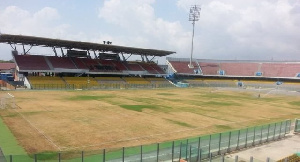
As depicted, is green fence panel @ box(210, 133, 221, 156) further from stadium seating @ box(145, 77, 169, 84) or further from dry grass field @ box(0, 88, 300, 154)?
stadium seating @ box(145, 77, 169, 84)

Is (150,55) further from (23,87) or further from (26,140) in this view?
(26,140)

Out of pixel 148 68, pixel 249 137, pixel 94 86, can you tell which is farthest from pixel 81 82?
pixel 249 137

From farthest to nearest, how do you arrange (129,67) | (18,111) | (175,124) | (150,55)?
(150,55), (129,67), (18,111), (175,124)

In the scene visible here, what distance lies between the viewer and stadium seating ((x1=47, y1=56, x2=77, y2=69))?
227ft

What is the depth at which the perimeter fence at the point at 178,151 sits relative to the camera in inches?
524

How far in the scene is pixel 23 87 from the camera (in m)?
57.5

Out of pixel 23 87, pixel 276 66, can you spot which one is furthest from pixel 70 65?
pixel 276 66

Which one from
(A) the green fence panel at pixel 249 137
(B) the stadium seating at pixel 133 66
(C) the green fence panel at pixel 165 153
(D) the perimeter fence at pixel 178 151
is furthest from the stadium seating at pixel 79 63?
(C) the green fence panel at pixel 165 153

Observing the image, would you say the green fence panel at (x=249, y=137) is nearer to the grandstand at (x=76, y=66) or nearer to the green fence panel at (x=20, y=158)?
the green fence panel at (x=20, y=158)

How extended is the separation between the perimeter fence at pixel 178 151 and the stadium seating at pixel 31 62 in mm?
51919

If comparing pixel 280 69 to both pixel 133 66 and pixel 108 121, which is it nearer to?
pixel 133 66

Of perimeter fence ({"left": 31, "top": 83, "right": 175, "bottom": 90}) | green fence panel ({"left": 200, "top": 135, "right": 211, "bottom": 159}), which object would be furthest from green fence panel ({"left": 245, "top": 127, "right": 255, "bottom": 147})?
perimeter fence ({"left": 31, "top": 83, "right": 175, "bottom": 90})

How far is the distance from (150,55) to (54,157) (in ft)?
257

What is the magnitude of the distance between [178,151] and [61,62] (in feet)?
204
